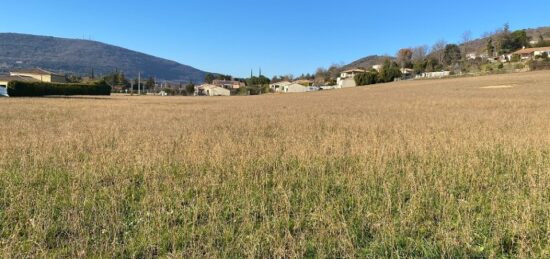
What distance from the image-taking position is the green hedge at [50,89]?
70062mm

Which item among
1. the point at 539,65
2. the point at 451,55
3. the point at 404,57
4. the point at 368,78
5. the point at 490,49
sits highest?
the point at 404,57

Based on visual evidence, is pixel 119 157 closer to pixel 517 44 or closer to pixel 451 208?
pixel 451 208

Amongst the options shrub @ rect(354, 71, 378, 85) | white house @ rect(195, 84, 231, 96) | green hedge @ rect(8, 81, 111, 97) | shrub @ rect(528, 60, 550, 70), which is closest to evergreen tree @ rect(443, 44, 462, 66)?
shrub @ rect(354, 71, 378, 85)

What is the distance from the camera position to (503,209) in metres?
5.75

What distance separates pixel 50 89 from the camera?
260 feet

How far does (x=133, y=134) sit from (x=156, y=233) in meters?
10.5

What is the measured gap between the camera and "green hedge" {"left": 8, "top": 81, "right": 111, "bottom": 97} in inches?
2758

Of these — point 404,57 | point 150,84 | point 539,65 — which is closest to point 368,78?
point 539,65

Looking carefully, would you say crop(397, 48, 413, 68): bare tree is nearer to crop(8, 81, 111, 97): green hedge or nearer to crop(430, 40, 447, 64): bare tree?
crop(430, 40, 447, 64): bare tree

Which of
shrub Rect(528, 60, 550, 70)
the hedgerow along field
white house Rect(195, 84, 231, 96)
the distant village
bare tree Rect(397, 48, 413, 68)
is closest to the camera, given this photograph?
the hedgerow along field

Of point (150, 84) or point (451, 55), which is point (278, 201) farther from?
point (150, 84)

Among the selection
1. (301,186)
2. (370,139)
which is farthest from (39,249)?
(370,139)

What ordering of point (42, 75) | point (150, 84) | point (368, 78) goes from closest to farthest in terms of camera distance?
point (368, 78) < point (42, 75) < point (150, 84)

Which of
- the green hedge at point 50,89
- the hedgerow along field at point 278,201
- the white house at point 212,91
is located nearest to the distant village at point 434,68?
the white house at point 212,91
